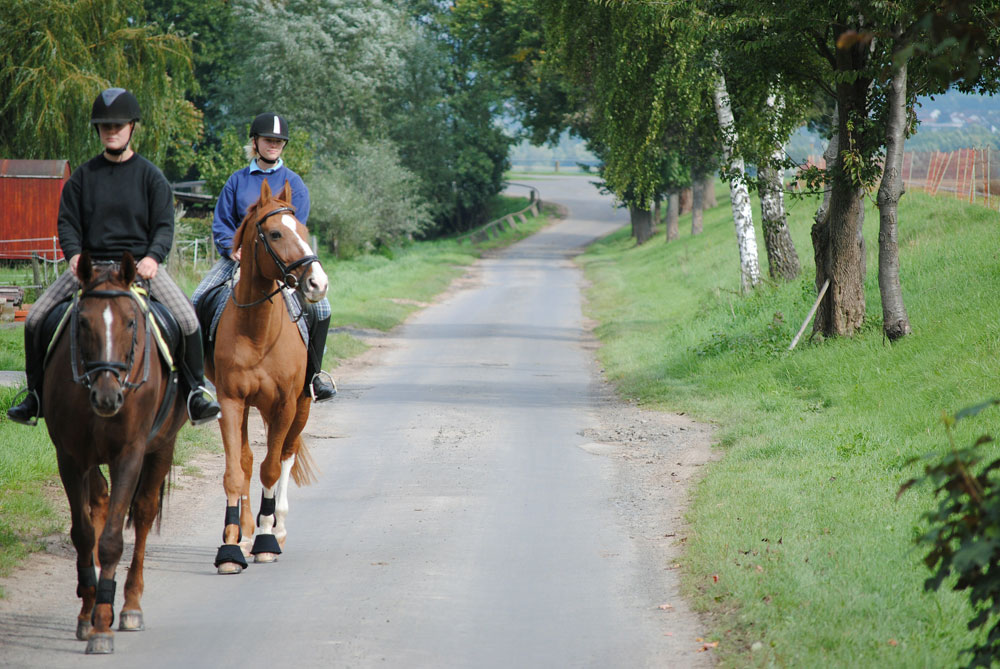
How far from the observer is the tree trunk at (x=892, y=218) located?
13562 millimetres

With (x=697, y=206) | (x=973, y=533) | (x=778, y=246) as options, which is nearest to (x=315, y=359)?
(x=973, y=533)

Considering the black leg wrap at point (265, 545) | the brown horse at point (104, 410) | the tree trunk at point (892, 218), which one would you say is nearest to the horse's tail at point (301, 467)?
the black leg wrap at point (265, 545)

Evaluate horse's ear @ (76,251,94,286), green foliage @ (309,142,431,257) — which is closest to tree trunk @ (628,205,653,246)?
green foliage @ (309,142,431,257)

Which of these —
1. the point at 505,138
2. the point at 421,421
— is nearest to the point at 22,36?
the point at 421,421

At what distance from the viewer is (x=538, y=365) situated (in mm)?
18375

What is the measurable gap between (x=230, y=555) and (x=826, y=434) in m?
6.14

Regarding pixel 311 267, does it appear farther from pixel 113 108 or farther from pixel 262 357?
pixel 113 108

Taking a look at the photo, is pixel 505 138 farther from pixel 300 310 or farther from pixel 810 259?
pixel 300 310

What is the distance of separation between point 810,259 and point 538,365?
944cm

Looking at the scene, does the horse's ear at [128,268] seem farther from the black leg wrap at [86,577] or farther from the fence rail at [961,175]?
the fence rail at [961,175]

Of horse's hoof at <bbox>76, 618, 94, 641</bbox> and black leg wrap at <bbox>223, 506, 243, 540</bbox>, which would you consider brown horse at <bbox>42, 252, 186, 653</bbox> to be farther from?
black leg wrap at <bbox>223, 506, 243, 540</bbox>

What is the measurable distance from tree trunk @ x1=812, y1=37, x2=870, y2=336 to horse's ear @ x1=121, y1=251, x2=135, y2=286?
10988mm

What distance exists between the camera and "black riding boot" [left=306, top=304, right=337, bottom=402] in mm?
8289

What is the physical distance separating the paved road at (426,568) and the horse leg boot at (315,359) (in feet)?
3.51
